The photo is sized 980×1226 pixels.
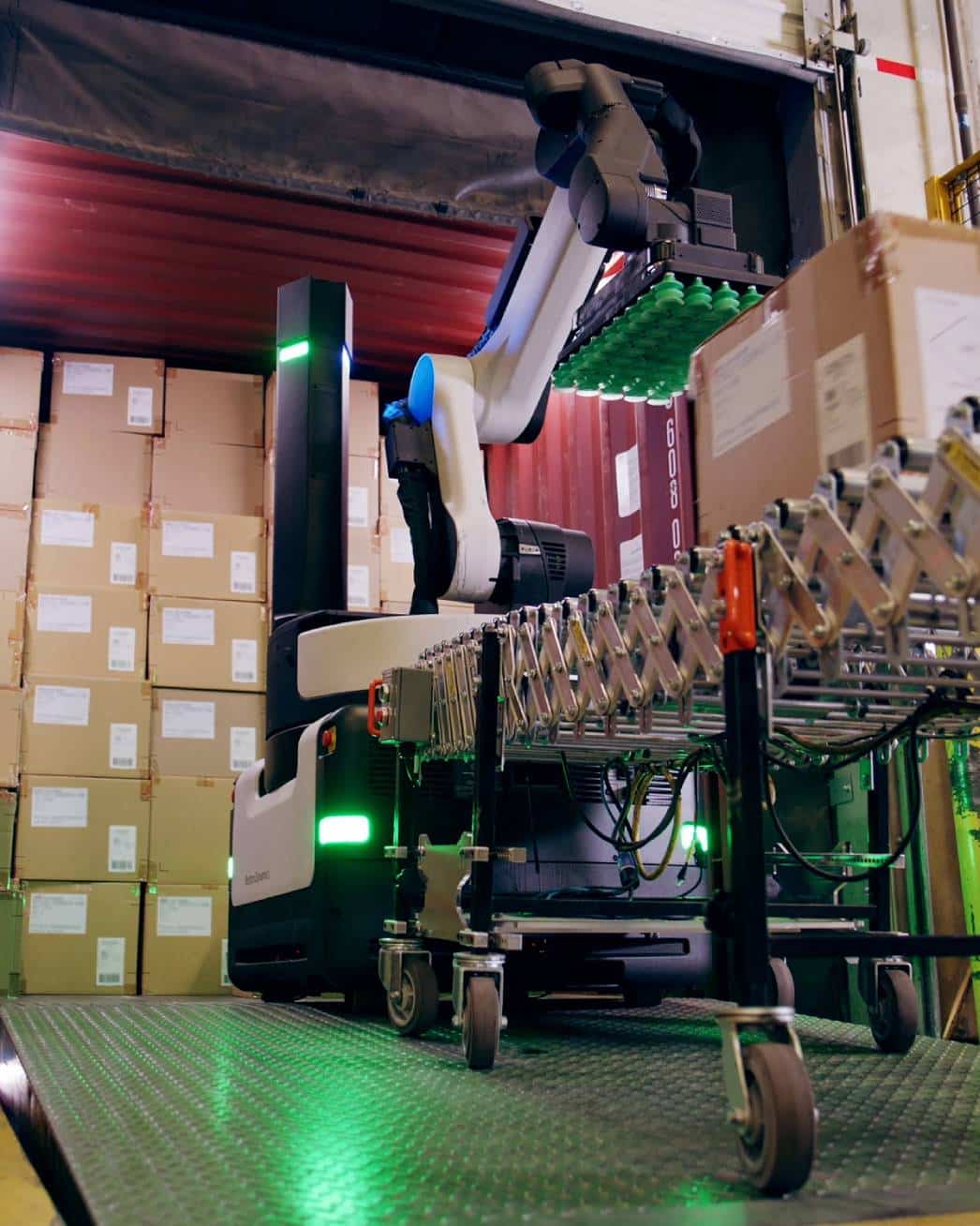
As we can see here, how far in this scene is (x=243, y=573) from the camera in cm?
564

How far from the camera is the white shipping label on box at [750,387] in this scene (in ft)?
6.06

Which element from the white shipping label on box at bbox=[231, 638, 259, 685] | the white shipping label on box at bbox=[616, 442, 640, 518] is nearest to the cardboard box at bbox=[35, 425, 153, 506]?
the white shipping label on box at bbox=[231, 638, 259, 685]

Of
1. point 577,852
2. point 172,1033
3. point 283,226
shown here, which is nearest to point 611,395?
point 577,852

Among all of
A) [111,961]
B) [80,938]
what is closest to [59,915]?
[80,938]

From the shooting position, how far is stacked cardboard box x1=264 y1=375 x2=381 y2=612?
18.8 feet

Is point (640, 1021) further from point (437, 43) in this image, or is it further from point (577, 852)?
point (437, 43)

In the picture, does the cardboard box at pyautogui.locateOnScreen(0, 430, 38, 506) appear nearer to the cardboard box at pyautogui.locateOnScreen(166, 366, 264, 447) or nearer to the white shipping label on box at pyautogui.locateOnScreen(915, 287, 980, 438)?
the cardboard box at pyautogui.locateOnScreen(166, 366, 264, 447)

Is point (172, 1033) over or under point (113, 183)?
under

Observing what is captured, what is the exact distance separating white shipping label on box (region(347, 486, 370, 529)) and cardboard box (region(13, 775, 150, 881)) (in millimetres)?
1510

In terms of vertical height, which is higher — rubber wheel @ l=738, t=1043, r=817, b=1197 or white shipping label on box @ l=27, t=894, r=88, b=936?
white shipping label on box @ l=27, t=894, r=88, b=936

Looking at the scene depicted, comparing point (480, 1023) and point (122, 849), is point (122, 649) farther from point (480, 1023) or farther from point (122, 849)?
point (480, 1023)

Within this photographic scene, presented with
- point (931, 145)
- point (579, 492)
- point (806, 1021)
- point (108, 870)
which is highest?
point (931, 145)

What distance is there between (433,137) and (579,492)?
1.76 metres

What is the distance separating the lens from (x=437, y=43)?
4336 mm
